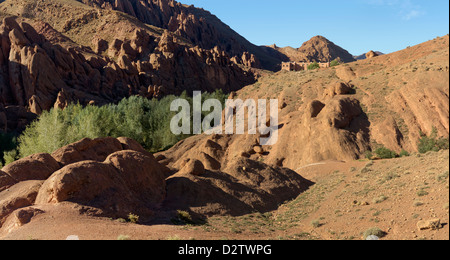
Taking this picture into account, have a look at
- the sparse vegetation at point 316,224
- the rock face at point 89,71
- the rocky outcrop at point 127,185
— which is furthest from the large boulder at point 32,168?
the rock face at point 89,71

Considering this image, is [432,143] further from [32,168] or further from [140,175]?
[32,168]

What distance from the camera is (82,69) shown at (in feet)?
266

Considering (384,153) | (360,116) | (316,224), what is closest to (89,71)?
(360,116)

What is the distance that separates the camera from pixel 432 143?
104ft

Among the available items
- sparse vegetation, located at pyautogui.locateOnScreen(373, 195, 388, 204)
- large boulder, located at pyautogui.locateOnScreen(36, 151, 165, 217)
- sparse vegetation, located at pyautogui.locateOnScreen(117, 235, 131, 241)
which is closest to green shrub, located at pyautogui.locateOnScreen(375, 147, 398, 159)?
sparse vegetation, located at pyautogui.locateOnScreen(373, 195, 388, 204)

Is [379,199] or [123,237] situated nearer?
[123,237]

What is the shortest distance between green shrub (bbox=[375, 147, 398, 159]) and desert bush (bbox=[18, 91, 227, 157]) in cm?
3259

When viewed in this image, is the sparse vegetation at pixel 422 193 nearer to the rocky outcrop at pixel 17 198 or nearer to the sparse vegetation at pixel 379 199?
the sparse vegetation at pixel 379 199

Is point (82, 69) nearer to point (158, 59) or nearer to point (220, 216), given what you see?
point (158, 59)

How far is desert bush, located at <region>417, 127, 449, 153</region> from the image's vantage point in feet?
101

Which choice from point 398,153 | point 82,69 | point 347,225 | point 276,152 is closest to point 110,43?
point 82,69

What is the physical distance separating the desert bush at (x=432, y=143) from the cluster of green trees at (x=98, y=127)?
36.3 meters

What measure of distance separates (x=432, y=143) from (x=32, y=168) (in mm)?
33294
